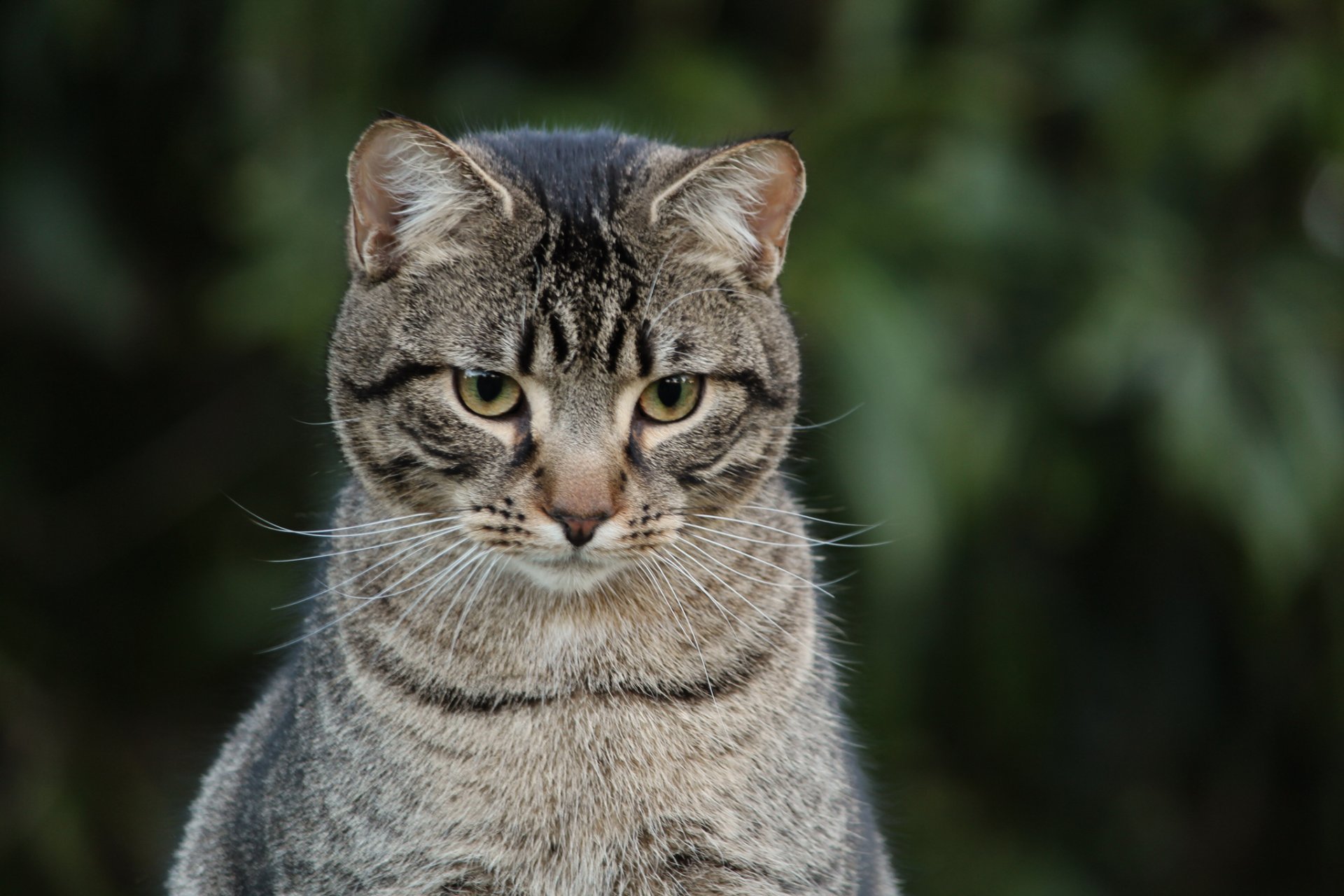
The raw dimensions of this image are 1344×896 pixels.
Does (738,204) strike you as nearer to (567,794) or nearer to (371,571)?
(371,571)

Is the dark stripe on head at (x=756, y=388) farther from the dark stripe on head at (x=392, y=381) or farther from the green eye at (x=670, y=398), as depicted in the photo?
the dark stripe on head at (x=392, y=381)

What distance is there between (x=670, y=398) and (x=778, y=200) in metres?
0.41

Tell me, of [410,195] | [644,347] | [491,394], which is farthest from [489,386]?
[410,195]

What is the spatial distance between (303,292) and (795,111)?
1604mm

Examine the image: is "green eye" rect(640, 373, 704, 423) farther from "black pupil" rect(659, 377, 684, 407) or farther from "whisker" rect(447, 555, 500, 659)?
"whisker" rect(447, 555, 500, 659)

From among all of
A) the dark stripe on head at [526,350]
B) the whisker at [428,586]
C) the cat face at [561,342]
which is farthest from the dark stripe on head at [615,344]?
the whisker at [428,586]

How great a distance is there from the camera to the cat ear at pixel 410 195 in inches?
93.8

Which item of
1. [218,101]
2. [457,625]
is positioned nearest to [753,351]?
[457,625]

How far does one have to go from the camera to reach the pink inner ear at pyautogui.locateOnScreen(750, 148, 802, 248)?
251cm

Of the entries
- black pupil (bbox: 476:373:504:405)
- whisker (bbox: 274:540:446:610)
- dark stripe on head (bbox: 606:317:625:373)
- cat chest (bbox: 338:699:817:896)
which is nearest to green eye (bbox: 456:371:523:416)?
black pupil (bbox: 476:373:504:405)

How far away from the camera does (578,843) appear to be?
95.9 inches

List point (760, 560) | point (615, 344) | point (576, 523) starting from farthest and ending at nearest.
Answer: point (760, 560) < point (615, 344) < point (576, 523)

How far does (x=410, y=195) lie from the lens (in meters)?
2.47

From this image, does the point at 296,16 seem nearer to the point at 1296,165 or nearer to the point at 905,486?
the point at 905,486
